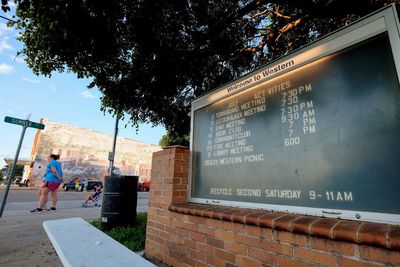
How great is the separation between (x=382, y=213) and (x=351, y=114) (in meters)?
0.77

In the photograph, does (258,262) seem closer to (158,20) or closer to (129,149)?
(158,20)

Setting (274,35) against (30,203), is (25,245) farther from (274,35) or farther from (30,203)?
(30,203)

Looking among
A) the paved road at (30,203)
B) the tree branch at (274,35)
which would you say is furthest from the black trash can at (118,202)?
the tree branch at (274,35)

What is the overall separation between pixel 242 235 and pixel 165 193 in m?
1.53

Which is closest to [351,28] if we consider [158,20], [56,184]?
[158,20]

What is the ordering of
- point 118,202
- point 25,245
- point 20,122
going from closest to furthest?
point 25,245
point 118,202
point 20,122

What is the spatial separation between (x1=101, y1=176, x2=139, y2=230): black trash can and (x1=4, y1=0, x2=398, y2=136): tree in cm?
213

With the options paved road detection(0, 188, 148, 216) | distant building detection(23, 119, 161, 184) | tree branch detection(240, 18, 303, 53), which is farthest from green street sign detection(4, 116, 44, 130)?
distant building detection(23, 119, 161, 184)

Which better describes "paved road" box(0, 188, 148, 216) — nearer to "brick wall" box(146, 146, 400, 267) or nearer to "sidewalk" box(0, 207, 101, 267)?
"sidewalk" box(0, 207, 101, 267)

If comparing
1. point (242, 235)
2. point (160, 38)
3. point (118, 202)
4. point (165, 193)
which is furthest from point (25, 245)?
point (160, 38)

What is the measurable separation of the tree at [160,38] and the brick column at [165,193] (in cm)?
260

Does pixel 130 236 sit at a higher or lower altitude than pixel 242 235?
lower

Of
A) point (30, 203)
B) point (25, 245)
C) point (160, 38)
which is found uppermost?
point (160, 38)

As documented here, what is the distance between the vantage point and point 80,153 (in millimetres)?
37219
